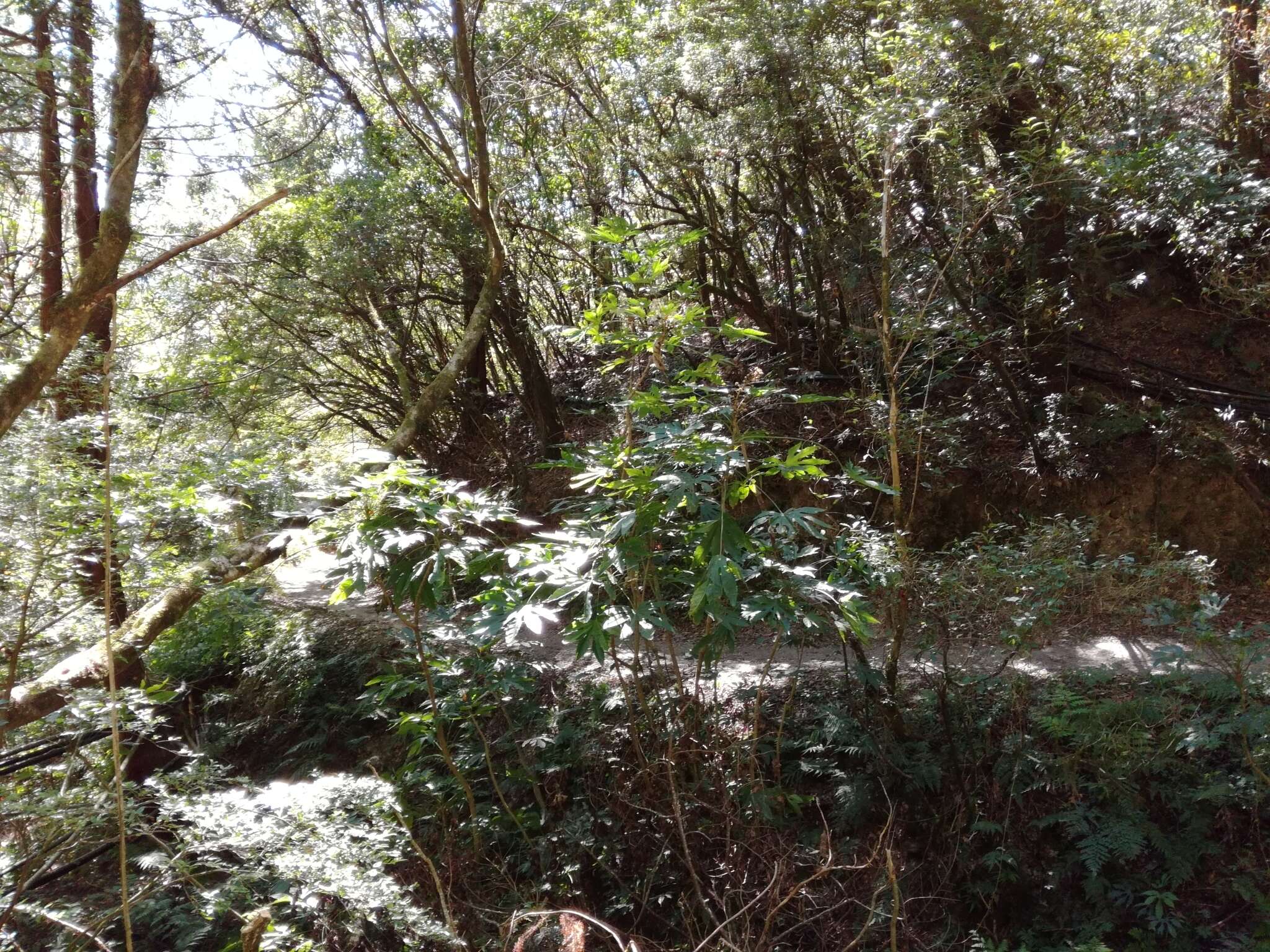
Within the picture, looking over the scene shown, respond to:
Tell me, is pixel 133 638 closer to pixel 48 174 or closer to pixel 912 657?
pixel 48 174

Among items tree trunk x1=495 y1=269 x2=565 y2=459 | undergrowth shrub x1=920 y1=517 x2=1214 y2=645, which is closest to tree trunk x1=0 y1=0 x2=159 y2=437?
undergrowth shrub x1=920 y1=517 x2=1214 y2=645

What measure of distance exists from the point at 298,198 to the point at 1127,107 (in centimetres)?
818

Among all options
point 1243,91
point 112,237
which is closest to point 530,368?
point 112,237

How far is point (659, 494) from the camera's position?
3008mm

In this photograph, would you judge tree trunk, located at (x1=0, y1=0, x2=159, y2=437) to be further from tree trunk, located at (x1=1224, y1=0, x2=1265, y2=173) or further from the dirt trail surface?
tree trunk, located at (x1=1224, y1=0, x2=1265, y2=173)

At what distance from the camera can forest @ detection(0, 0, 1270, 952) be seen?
3.31 m

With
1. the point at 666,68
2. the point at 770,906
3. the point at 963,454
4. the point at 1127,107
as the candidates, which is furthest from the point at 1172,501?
the point at 666,68

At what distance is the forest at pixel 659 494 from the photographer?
3309mm

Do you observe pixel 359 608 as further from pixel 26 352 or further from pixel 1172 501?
pixel 1172 501

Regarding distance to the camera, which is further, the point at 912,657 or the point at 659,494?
the point at 912,657

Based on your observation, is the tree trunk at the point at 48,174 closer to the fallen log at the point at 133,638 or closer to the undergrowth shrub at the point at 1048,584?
the fallen log at the point at 133,638

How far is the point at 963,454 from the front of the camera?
7031 mm

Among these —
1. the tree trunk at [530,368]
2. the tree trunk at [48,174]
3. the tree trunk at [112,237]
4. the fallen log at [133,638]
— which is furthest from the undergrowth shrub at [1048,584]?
the tree trunk at [48,174]

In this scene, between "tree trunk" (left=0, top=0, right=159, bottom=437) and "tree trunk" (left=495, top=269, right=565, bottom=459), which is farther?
"tree trunk" (left=495, top=269, right=565, bottom=459)
